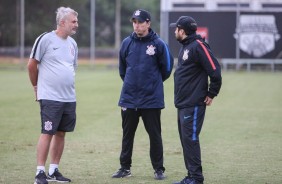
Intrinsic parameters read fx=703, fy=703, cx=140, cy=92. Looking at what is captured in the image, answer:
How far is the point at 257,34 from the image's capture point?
41531mm

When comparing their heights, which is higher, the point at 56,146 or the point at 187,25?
the point at 187,25

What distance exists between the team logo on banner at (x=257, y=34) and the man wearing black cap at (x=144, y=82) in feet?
111

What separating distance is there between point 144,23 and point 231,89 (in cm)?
1729

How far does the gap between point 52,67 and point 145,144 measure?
3.83m

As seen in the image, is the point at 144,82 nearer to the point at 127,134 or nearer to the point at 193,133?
the point at 127,134

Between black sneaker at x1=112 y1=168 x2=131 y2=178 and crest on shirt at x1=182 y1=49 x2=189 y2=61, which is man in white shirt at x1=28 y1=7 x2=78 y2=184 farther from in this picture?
crest on shirt at x1=182 y1=49 x2=189 y2=61

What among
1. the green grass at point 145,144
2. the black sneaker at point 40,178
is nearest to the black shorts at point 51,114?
the black sneaker at point 40,178

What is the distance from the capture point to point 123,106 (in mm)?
8445

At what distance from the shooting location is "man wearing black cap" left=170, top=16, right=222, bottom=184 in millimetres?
7668

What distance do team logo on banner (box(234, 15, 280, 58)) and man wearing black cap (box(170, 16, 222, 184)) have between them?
113 feet

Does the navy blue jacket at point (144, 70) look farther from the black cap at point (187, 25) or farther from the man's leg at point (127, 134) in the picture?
the black cap at point (187, 25)

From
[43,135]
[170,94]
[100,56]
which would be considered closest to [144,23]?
[43,135]

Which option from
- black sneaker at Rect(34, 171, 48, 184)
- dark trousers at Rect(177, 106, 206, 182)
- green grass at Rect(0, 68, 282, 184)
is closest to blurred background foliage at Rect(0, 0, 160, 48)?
green grass at Rect(0, 68, 282, 184)

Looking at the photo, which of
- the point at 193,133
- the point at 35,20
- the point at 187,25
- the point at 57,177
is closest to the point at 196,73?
the point at 187,25
